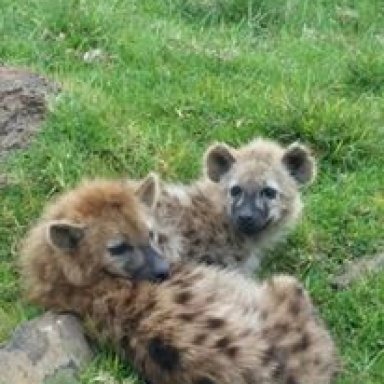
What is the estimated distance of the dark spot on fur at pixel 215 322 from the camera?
5902mm

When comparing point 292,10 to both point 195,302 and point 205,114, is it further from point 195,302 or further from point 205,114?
point 195,302

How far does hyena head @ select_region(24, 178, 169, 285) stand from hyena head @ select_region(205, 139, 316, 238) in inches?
36.6

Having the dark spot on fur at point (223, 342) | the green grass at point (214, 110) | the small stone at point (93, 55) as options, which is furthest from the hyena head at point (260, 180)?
the small stone at point (93, 55)

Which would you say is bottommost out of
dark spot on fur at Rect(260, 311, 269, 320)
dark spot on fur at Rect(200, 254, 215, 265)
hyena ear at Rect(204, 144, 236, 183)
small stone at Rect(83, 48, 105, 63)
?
small stone at Rect(83, 48, 105, 63)

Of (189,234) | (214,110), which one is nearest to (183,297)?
(189,234)

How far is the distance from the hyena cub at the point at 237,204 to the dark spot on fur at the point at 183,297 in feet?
2.19

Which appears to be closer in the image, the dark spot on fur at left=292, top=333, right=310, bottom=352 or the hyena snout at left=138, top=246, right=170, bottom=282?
the dark spot on fur at left=292, top=333, right=310, bottom=352

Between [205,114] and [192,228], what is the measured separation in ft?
4.92

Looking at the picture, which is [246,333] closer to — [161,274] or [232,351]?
[232,351]

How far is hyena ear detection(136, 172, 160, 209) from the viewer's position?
6.64 meters

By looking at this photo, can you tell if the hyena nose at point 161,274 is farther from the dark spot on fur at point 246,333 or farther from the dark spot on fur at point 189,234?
the dark spot on fur at point 189,234

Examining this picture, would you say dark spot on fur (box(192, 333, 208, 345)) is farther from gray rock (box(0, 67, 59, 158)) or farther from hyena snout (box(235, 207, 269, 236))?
gray rock (box(0, 67, 59, 158))

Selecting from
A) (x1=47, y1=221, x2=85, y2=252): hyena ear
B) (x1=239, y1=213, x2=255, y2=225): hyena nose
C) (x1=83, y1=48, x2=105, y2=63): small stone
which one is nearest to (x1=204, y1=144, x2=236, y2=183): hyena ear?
(x1=239, y1=213, x2=255, y2=225): hyena nose

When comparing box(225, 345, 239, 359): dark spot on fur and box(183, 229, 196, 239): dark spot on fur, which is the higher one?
box(225, 345, 239, 359): dark spot on fur
